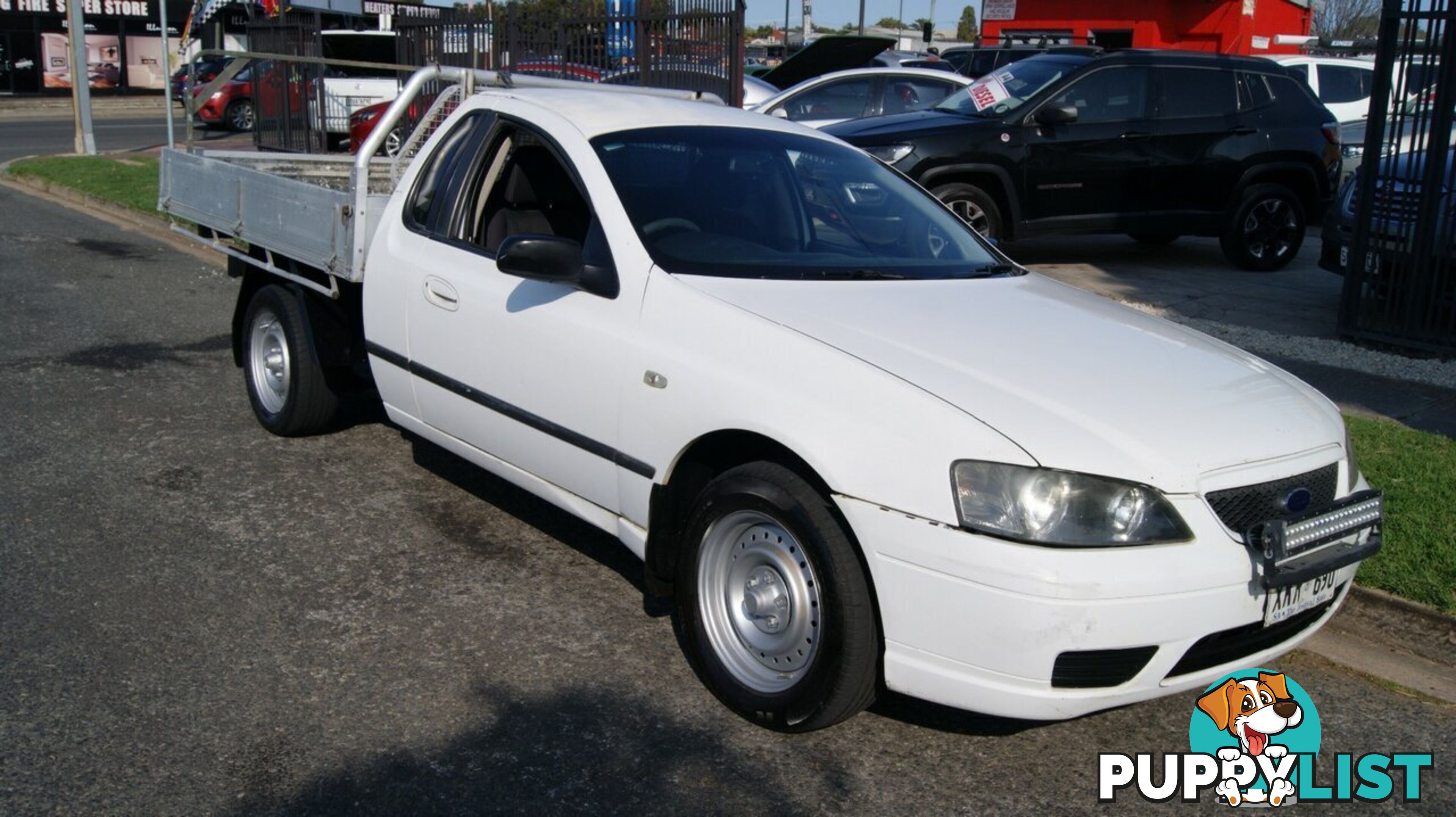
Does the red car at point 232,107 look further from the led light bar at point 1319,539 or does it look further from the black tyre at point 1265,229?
the led light bar at point 1319,539

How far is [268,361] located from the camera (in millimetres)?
6629

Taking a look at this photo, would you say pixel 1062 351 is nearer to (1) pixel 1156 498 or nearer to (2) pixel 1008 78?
(1) pixel 1156 498

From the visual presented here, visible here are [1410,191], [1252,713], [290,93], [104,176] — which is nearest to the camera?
[1252,713]

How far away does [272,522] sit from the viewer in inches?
214

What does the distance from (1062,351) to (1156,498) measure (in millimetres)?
742

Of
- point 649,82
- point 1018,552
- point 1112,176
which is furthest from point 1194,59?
point 1018,552

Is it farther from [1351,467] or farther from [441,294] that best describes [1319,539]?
[441,294]

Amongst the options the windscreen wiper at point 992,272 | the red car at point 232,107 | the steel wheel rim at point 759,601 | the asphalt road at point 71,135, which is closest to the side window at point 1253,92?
the windscreen wiper at point 992,272

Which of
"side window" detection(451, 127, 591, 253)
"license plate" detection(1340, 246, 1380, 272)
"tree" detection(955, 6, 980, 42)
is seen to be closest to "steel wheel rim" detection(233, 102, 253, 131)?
"license plate" detection(1340, 246, 1380, 272)

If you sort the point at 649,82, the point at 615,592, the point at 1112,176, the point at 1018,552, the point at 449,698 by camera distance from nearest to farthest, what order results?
the point at 1018,552 < the point at 449,698 < the point at 615,592 < the point at 1112,176 < the point at 649,82

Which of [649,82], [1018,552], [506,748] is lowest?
[506,748]

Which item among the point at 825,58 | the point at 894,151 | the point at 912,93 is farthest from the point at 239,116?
the point at 894,151

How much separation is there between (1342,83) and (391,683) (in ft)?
52.4

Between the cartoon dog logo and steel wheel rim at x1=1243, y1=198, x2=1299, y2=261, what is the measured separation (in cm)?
859
